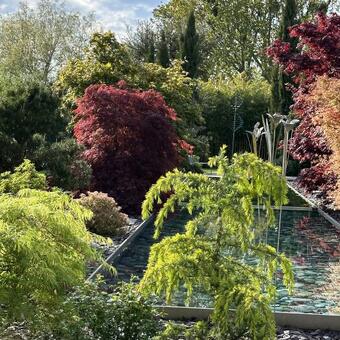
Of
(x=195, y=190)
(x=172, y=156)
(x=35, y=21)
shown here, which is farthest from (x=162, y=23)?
(x=195, y=190)

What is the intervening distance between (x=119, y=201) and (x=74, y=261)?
307 inches

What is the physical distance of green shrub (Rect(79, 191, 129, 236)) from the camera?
9078 mm

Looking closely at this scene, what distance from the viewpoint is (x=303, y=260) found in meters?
8.16

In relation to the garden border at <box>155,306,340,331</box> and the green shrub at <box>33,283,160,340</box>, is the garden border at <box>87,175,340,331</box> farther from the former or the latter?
the green shrub at <box>33,283,160,340</box>

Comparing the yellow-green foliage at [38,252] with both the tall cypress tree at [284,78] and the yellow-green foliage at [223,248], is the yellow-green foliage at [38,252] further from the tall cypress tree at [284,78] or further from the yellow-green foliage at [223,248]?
the tall cypress tree at [284,78]

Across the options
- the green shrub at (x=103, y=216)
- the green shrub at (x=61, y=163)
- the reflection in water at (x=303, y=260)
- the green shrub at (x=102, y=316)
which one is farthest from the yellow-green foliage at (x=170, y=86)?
the green shrub at (x=102, y=316)

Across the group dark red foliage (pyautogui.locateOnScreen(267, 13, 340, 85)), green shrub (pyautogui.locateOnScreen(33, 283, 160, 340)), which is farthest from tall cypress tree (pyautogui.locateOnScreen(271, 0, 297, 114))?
green shrub (pyautogui.locateOnScreen(33, 283, 160, 340))

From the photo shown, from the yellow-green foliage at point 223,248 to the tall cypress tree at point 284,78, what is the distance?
19.0m

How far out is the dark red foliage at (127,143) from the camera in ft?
37.4

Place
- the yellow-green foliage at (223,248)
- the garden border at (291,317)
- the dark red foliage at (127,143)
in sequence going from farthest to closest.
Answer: the dark red foliage at (127,143) → the garden border at (291,317) → the yellow-green foliage at (223,248)

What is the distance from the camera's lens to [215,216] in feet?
12.3

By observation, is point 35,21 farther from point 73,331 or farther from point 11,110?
point 73,331

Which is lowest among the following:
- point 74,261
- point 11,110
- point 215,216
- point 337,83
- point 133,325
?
point 133,325

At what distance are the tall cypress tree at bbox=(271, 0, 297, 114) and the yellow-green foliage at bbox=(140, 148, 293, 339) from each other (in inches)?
747
